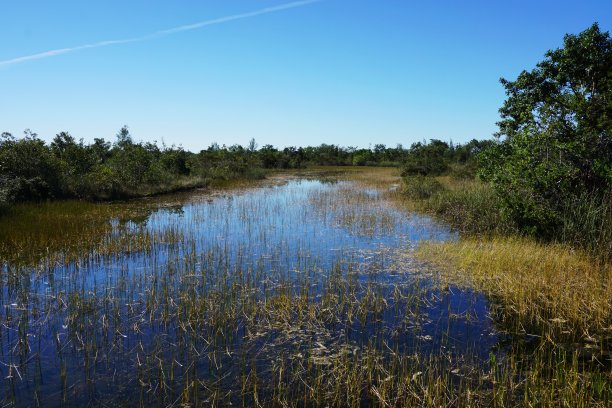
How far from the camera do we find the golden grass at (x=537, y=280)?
6086 mm

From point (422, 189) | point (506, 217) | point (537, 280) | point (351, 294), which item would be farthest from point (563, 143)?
point (422, 189)

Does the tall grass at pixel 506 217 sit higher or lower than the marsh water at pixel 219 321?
higher

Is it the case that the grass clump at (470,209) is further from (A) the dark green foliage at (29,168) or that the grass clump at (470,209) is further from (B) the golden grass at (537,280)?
(A) the dark green foliage at (29,168)

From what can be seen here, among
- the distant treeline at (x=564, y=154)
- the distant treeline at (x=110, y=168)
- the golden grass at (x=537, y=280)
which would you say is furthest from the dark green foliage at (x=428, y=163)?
the golden grass at (x=537, y=280)

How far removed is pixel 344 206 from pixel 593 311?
13.3 m

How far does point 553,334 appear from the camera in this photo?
227 inches

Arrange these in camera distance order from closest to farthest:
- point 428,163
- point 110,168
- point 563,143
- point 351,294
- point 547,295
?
1. point 547,295
2. point 351,294
3. point 563,143
4. point 110,168
5. point 428,163

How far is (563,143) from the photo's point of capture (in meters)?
9.75

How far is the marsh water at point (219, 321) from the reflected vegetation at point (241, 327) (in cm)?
3

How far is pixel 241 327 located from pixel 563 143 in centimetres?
885

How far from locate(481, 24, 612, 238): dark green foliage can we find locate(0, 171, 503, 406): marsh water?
337cm

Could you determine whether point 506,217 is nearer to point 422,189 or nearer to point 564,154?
point 564,154

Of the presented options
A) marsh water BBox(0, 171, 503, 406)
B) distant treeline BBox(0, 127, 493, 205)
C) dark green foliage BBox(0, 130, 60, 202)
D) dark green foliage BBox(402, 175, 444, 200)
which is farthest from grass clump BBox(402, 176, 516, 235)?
dark green foliage BBox(0, 130, 60, 202)

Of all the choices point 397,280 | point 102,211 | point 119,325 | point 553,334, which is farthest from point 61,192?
point 553,334
